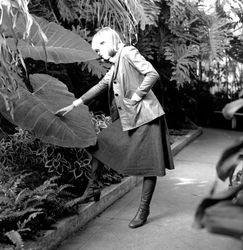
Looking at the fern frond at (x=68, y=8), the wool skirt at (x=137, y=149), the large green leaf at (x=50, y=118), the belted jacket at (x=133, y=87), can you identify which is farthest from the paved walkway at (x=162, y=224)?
the fern frond at (x=68, y=8)

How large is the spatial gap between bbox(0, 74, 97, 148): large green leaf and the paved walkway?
0.70 m

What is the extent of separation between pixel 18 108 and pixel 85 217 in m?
1.02

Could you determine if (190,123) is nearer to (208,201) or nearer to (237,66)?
(237,66)

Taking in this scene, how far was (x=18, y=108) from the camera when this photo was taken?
11.9 ft

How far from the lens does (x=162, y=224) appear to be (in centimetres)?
383

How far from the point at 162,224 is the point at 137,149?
649 mm

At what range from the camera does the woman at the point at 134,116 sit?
3652 mm

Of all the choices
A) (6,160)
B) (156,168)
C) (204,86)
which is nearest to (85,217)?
(156,168)

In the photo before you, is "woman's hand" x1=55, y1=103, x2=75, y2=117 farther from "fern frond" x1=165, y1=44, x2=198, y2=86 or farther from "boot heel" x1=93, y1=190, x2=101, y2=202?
"fern frond" x1=165, y1=44, x2=198, y2=86

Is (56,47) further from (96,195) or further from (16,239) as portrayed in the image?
(16,239)

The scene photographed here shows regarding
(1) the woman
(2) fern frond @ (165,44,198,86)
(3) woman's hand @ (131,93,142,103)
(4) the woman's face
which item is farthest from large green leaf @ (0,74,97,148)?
(2) fern frond @ (165,44,198,86)

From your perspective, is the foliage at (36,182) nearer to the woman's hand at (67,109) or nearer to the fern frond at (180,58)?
the woman's hand at (67,109)

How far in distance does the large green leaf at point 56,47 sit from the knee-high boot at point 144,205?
1155 millimetres

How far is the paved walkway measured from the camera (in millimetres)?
A: 3396
